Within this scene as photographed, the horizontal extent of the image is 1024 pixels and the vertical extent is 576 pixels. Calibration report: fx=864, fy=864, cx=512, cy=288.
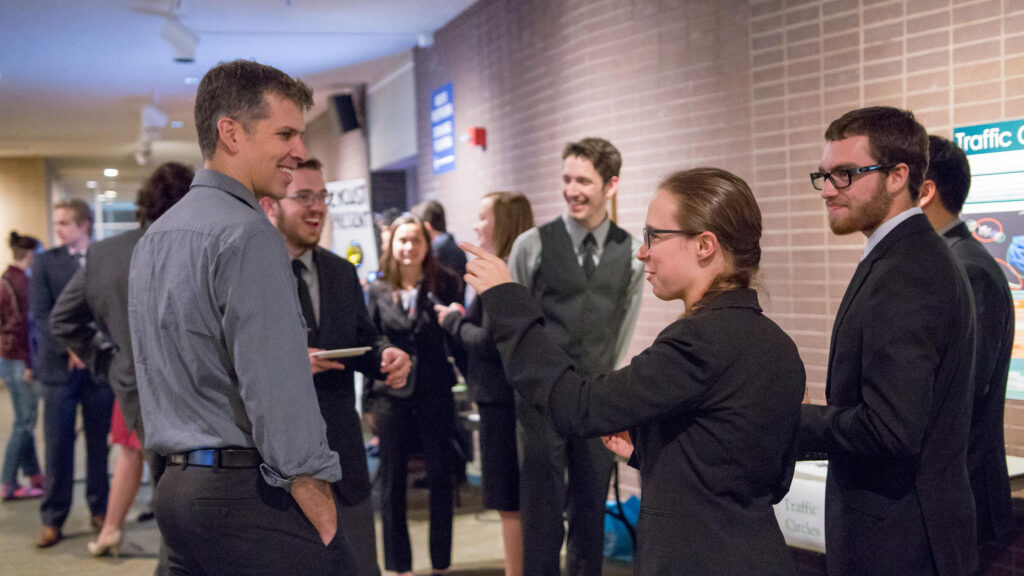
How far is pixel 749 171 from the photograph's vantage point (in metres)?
4.18

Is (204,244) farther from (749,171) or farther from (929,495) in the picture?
(749,171)

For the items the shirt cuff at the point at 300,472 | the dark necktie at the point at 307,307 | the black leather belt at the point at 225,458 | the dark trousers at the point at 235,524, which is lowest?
the dark trousers at the point at 235,524

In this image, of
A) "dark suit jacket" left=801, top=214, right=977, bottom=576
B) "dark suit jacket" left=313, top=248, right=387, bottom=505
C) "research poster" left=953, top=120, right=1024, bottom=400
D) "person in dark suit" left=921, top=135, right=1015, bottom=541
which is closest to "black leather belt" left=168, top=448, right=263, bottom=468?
"dark suit jacket" left=313, top=248, right=387, bottom=505

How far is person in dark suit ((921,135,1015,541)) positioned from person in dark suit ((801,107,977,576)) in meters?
0.35

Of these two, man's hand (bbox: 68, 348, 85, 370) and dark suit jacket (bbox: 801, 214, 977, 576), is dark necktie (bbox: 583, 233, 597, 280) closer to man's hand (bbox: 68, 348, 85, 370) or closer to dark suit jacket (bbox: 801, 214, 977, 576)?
dark suit jacket (bbox: 801, 214, 977, 576)

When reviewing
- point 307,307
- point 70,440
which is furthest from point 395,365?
point 70,440

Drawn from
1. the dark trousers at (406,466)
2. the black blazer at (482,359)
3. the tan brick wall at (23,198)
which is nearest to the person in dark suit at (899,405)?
the black blazer at (482,359)

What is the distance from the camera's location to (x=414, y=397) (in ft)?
13.1

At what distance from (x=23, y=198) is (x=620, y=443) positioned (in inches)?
729

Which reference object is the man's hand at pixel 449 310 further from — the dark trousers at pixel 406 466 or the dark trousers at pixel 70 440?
the dark trousers at pixel 70 440

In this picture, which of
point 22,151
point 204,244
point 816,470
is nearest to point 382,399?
point 816,470

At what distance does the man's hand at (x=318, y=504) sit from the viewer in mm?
1580

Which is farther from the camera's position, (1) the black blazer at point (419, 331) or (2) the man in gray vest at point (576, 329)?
(1) the black blazer at point (419, 331)

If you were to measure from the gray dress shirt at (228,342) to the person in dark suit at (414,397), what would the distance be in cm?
228
